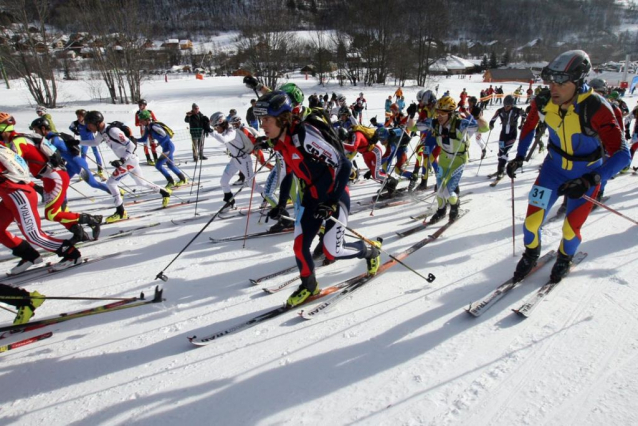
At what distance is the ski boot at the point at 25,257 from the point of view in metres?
4.71

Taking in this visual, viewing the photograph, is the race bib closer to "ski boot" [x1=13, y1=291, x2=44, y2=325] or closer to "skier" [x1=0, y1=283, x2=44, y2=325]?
"skier" [x1=0, y1=283, x2=44, y2=325]

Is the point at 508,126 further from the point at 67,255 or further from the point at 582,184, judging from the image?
the point at 67,255

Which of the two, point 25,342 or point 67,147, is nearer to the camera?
point 25,342

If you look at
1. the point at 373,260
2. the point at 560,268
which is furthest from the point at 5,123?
the point at 560,268

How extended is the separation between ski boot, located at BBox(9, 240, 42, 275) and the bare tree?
73.2ft

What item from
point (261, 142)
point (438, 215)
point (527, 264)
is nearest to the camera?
point (527, 264)

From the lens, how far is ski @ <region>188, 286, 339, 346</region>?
3.14m

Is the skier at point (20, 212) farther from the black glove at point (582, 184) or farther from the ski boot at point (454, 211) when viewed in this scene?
the black glove at point (582, 184)

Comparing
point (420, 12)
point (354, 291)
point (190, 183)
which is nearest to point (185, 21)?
point (420, 12)

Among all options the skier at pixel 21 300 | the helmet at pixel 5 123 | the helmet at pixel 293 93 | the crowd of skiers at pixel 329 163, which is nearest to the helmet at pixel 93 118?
the crowd of skiers at pixel 329 163

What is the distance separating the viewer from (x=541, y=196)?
3.57 metres

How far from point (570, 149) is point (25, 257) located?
6.95 m

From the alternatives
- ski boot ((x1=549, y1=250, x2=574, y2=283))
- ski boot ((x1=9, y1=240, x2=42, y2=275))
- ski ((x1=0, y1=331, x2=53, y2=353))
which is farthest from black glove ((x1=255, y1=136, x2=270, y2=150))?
ski boot ((x1=549, y1=250, x2=574, y2=283))

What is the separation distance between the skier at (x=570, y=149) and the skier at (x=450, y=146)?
1422 mm
